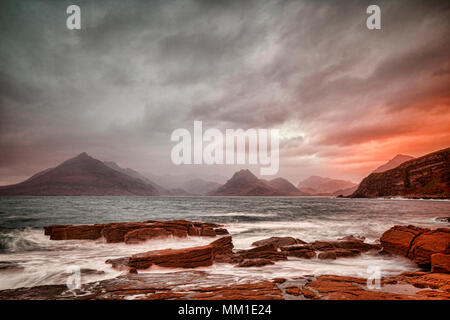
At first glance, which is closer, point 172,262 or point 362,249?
point 172,262

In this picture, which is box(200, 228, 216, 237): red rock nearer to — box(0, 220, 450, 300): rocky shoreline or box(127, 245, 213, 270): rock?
box(0, 220, 450, 300): rocky shoreline

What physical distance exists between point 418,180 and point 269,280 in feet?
471

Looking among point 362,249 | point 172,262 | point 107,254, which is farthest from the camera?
point 362,249

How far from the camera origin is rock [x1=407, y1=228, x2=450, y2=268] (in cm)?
1073

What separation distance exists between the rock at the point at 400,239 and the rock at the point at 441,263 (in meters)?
3.98

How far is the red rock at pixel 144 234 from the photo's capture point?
17156 mm

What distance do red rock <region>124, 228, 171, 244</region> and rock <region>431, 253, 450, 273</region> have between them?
55.6ft

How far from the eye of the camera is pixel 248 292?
6422 millimetres

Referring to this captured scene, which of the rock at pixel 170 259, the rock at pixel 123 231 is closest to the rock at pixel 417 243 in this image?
the rock at pixel 170 259

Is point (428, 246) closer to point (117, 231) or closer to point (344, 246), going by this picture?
point (344, 246)
